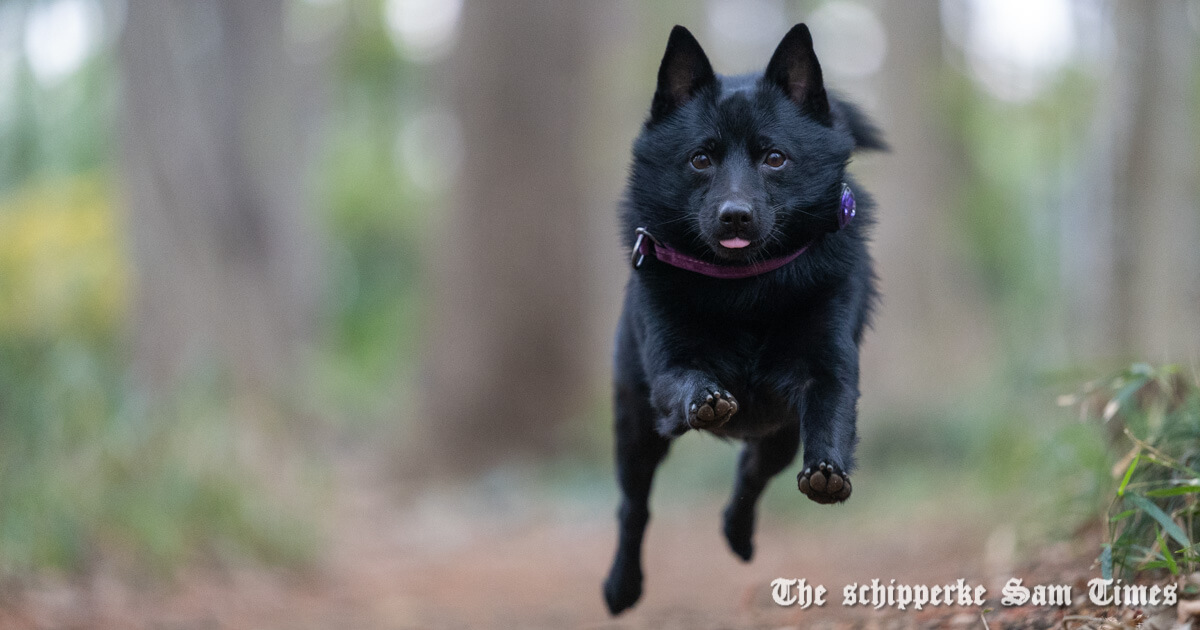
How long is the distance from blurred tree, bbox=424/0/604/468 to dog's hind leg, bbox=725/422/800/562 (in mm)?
6922

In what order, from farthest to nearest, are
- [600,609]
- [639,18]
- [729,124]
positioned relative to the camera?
[639,18], [600,609], [729,124]

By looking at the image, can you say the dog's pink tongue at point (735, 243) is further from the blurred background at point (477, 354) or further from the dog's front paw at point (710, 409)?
the blurred background at point (477, 354)

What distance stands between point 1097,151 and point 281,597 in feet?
20.1

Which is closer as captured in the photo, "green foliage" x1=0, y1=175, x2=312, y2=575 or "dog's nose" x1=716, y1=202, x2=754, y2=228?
"dog's nose" x1=716, y1=202, x2=754, y2=228

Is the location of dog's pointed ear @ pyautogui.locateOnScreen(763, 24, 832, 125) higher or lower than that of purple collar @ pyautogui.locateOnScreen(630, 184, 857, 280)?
higher

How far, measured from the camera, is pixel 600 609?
18.6ft

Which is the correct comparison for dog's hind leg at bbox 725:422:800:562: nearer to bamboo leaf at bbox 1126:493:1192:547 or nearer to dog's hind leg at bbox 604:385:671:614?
dog's hind leg at bbox 604:385:671:614

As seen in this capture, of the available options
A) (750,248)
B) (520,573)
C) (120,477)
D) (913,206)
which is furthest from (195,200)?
(913,206)

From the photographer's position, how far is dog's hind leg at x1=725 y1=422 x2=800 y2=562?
3805 millimetres

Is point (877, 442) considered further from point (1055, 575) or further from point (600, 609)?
point (1055, 575)

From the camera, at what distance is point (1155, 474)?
3.47 meters

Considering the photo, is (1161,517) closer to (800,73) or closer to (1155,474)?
(1155,474)

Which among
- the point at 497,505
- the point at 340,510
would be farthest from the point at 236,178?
the point at 497,505

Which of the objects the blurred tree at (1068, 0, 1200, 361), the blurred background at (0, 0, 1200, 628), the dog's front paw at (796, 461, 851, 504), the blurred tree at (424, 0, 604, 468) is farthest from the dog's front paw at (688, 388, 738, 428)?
the blurred tree at (424, 0, 604, 468)
